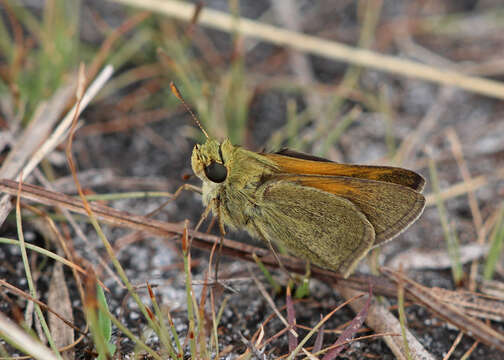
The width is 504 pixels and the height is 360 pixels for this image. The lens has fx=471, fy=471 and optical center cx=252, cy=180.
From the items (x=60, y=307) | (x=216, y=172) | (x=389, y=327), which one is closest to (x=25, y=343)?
(x=60, y=307)

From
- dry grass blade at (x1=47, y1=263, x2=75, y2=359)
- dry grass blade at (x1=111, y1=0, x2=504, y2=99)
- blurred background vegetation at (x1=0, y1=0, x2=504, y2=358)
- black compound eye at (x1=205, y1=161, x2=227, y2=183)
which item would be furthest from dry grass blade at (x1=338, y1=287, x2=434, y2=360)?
dry grass blade at (x1=111, y1=0, x2=504, y2=99)

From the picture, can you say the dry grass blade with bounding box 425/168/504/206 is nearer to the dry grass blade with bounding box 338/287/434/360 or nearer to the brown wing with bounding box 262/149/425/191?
the brown wing with bounding box 262/149/425/191

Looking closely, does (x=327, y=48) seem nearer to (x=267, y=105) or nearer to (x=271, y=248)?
(x=267, y=105)

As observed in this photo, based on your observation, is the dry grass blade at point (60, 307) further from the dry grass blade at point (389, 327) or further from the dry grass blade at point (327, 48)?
the dry grass blade at point (327, 48)

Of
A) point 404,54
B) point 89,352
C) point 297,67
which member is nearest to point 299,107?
point 297,67

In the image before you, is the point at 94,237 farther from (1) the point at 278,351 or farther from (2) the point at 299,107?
(2) the point at 299,107
